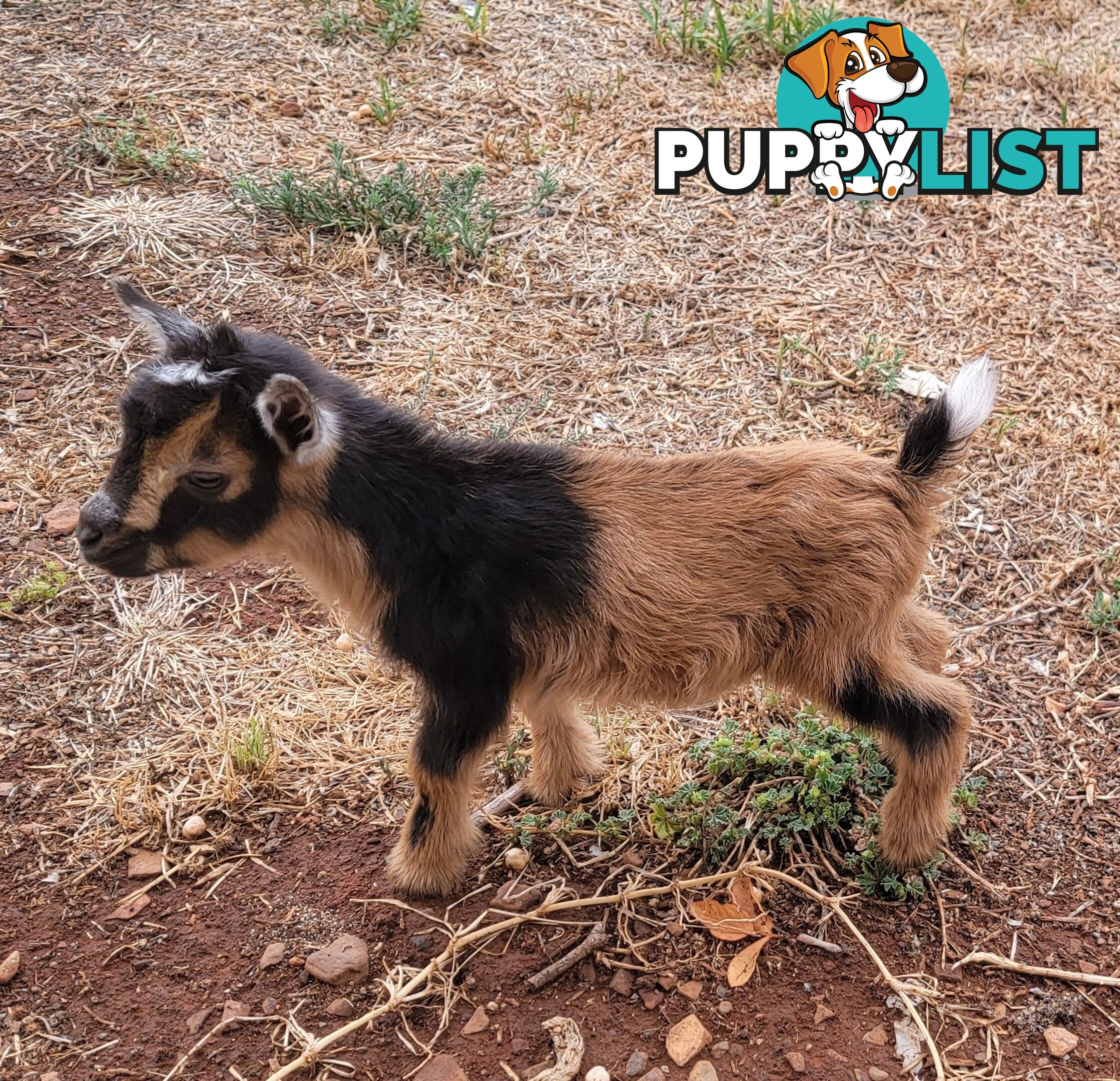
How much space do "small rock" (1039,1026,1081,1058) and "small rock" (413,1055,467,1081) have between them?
1594 millimetres

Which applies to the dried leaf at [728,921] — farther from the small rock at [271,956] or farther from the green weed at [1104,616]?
the green weed at [1104,616]

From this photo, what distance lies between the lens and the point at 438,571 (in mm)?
3074

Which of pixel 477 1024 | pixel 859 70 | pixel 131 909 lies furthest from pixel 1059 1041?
pixel 859 70

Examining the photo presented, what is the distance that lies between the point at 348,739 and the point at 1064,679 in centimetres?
265

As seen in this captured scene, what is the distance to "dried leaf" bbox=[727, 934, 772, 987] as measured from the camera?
3182mm

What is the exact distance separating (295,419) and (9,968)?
1.80 m

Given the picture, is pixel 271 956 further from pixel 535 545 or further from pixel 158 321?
pixel 158 321

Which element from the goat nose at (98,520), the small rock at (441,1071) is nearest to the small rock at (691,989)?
the small rock at (441,1071)

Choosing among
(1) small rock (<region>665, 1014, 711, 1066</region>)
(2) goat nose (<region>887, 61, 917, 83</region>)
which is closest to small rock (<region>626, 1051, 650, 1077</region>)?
(1) small rock (<region>665, 1014, 711, 1066</region>)

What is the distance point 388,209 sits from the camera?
590 centimetres

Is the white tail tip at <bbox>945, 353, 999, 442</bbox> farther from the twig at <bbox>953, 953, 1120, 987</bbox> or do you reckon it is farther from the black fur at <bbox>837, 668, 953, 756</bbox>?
the twig at <bbox>953, 953, 1120, 987</bbox>

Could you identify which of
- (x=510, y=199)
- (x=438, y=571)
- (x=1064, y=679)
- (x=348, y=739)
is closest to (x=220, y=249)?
(x=510, y=199)

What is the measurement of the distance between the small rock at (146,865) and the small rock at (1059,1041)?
2.65m

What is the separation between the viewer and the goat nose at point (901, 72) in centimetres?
682
